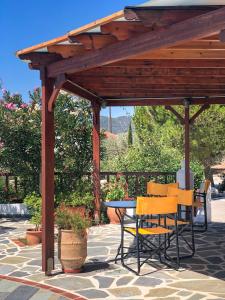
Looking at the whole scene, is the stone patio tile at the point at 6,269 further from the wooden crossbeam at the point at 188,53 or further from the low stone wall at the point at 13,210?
the low stone wall at the point at 13,210

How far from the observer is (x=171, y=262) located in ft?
17.8

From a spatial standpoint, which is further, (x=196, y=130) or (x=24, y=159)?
(x=196, y=130)

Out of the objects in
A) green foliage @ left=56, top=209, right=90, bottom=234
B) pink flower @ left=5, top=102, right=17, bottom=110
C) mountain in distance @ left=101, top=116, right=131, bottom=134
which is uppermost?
mountain in distance @ left=101, top=116, right=131, bottom=134

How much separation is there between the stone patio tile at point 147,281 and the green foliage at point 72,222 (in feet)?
2.80

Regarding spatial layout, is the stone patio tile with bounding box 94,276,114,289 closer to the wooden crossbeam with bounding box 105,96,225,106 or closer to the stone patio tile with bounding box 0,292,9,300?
the stone patio tile with bounding box 0,292,9,300

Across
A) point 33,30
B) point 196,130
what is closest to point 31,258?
point 196,130

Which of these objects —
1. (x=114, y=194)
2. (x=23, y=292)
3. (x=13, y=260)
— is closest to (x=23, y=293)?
(x=23, y=292)

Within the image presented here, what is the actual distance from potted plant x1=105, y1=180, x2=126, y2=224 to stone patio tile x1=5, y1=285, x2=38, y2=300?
4.06 meters

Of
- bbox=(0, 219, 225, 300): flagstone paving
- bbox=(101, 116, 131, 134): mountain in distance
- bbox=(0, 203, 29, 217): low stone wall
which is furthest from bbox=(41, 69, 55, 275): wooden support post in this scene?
bbox=(101, 116, 131, 134): mountain in distance

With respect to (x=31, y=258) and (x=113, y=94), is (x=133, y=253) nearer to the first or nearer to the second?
(x=31, y=258)

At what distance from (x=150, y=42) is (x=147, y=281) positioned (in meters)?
2.51

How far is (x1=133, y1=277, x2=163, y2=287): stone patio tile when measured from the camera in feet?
14.8

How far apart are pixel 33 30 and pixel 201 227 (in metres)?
22.1

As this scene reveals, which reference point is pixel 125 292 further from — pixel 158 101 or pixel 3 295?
pixel 158 101
